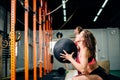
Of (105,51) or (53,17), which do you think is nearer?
(53,17)

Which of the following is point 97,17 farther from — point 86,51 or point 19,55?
point 86,51

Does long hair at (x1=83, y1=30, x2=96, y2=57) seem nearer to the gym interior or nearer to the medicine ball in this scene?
the medicine ball

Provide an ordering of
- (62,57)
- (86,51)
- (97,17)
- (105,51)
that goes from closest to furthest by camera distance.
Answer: (86,51), (62,57), (97,17), (105,51)

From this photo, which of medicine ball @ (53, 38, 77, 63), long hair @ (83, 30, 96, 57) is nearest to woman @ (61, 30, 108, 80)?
long hair @ (83, 30, 96, 57)

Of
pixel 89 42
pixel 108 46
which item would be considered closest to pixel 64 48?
pixel 89 42

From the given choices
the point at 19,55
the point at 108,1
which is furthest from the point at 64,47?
the point at 19,55

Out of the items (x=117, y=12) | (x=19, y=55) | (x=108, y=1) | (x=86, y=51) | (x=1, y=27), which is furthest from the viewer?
(x=19, y=55)

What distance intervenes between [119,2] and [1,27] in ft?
19.0

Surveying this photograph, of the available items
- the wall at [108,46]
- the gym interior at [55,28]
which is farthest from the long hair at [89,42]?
the wall at [108,46]

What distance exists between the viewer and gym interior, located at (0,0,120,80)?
32.9 ft

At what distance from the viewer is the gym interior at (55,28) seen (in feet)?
32.9

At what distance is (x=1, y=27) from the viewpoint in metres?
10.2

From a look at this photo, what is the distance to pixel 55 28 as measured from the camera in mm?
17578

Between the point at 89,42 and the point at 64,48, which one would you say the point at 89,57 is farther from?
the point at 64,48
